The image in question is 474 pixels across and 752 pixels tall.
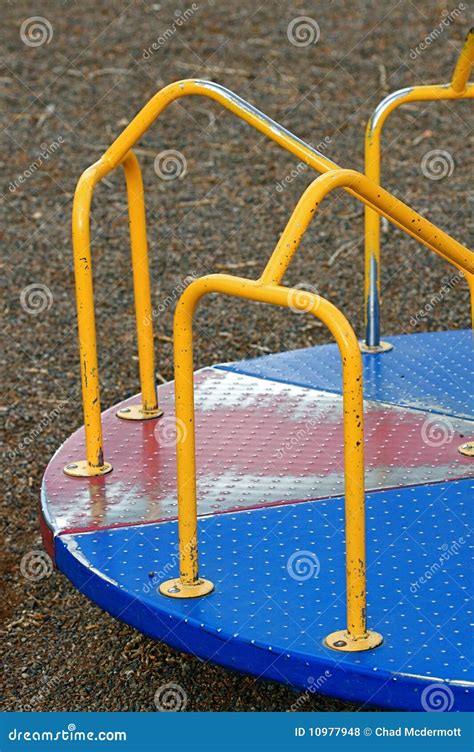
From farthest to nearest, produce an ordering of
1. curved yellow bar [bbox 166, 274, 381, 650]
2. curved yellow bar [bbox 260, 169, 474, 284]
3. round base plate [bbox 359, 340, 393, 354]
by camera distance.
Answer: round base plate [bbox 359, 340, 393, 354]
curved yellow bar [bbox 260, 169, 474, 284]
curved yellow bar [bbox 166, 274, 381, 650]

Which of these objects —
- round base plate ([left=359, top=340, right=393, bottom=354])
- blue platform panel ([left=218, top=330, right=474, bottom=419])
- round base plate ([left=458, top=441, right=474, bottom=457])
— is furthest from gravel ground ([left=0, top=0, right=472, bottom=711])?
round base plate ([left=359, top=340, right=393, bottom=354])

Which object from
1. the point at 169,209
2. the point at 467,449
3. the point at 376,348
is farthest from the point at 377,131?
the point at 169,209

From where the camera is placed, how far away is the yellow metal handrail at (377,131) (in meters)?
3.33

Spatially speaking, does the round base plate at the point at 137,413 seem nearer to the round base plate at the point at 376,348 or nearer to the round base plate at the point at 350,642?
the round base plate at the point at 376,348

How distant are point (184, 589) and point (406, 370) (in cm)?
159

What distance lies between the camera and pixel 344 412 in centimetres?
212

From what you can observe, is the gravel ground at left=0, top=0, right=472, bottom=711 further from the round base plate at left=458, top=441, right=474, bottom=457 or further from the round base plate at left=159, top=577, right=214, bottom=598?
the round base plate at left=458, top=441, right=474, bottom=457

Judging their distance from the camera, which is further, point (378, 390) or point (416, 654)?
point (378, 390)

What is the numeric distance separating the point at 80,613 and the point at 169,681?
0.49 meters

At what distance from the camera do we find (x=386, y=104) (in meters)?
3.66

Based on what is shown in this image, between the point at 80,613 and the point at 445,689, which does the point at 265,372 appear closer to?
the point at 80,613

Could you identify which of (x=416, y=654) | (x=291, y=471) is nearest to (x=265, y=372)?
(x=291, y=471)

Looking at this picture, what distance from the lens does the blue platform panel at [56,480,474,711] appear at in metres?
2.29

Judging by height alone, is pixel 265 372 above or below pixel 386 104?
below
